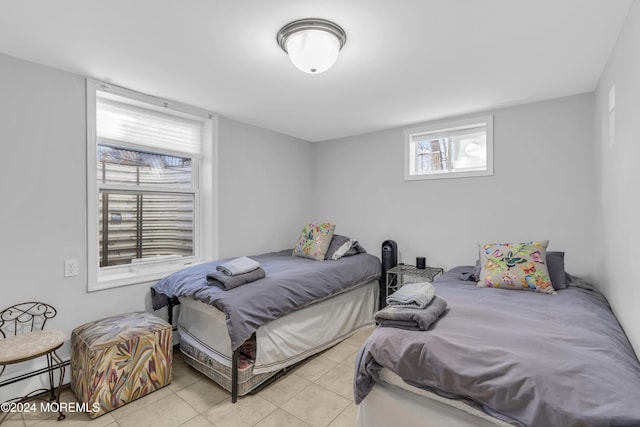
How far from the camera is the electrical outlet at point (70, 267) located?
2258mm

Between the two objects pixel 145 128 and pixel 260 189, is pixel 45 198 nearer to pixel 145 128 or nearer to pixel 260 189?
pixel 145 128

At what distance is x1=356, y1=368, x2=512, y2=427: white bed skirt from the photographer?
4.43 ft

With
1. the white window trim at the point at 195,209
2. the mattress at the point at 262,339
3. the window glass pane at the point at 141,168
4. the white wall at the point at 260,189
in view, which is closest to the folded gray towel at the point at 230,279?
the mattress at the point at 262,339

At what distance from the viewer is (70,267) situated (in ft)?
7.47

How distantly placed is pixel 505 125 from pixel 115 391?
12.7 feet

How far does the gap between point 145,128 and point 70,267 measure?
1.32 meters

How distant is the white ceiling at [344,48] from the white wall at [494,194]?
330mm

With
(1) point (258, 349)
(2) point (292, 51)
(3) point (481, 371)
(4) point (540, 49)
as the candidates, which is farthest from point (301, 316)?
(4) point (540, 49)

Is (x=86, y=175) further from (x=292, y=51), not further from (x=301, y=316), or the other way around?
(x=301, y=316)

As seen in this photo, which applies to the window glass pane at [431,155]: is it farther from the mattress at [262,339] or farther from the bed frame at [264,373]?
the mattress at [262,339]

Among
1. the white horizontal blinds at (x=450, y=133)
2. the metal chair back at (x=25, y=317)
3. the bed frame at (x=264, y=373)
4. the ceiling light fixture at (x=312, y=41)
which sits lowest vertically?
the bed frame at (x=264, y=373)

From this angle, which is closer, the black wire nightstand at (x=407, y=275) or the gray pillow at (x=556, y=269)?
the gray pillow at (x=556, y=269)

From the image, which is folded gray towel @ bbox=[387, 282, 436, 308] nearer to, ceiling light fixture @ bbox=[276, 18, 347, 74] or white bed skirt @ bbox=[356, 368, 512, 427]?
white bed skirt @ bbox=[356, 368, 512, 427]

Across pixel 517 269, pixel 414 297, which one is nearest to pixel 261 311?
pixel 414 297
